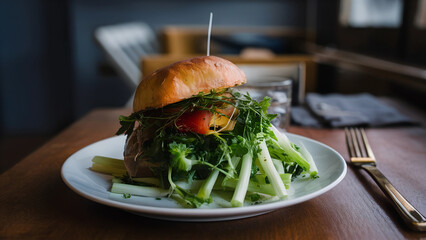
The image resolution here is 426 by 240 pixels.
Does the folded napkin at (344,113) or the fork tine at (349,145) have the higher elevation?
the fork tine at (349,145)

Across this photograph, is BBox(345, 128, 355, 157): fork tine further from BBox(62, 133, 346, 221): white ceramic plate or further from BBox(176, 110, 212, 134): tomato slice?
BBox(176, 110, 212, 134): tomato slice

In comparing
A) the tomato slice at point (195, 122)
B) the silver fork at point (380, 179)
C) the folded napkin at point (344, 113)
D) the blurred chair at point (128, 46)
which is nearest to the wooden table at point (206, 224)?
the silver fork at point (380, 179)

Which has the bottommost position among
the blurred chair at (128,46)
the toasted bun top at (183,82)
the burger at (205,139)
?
the blurred chair at (128,46)

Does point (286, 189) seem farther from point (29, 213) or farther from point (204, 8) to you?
point (204, 8)

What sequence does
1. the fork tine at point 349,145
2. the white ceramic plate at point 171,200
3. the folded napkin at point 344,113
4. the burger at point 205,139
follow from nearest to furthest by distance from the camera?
the white ceramic plate at point 171,200
the burger at point 205,139
the fork tine at point 349,145
the folded napkin at point 344,113

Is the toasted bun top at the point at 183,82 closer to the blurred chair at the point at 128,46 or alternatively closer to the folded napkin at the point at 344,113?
the folded napkin at the point at 344,113

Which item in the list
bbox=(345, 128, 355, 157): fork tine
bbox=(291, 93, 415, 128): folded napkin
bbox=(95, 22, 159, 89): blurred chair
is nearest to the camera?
bbox=(345, 128, 355, 157): fork tine

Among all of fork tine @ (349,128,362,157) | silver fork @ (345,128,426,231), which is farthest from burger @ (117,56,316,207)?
fork tine @ (349,128,362,157)

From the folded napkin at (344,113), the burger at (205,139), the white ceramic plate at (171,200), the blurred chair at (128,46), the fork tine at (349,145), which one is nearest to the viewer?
the white ceramic plate at (171,200)
